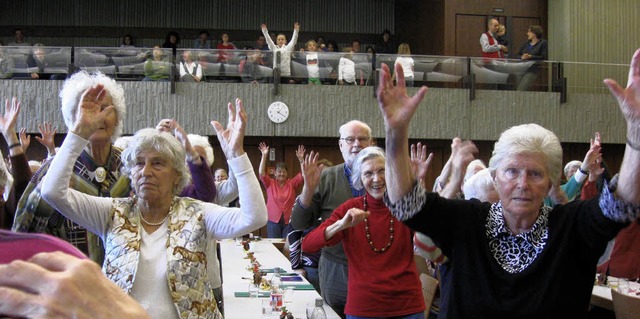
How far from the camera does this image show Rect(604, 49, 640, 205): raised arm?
6.59ft

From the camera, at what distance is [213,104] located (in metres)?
12.4

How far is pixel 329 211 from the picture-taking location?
4.43 m

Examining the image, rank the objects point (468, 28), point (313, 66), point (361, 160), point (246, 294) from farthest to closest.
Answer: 1. point (468, 28)
2. point (313, 66)
3. point (246, 294)
4. point (361, 160)

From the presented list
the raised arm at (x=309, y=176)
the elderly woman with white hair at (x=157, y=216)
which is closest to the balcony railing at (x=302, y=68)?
the raised arm at (x=309, y=176)

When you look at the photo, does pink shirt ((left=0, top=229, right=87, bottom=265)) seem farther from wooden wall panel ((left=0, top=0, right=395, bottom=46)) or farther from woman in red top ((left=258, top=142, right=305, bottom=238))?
wooden wall panel ((left=0, top=0, right=395, bottom=46))

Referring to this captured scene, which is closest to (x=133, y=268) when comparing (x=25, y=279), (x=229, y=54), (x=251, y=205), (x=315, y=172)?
(x=251, y=205)

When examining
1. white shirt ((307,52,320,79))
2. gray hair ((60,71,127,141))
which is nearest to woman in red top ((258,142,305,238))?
white shirt ((307,52,320,79))

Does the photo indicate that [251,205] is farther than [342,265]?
No

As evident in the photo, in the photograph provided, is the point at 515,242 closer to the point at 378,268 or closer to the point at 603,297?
the point at 378,268

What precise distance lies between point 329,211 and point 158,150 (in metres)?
1.83

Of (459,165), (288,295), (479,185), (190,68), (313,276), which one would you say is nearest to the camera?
(459,165)

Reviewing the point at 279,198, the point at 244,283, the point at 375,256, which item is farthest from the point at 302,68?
the point at 375,256

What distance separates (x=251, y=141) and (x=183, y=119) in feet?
4.77

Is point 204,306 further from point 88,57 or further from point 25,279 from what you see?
point 88,57
